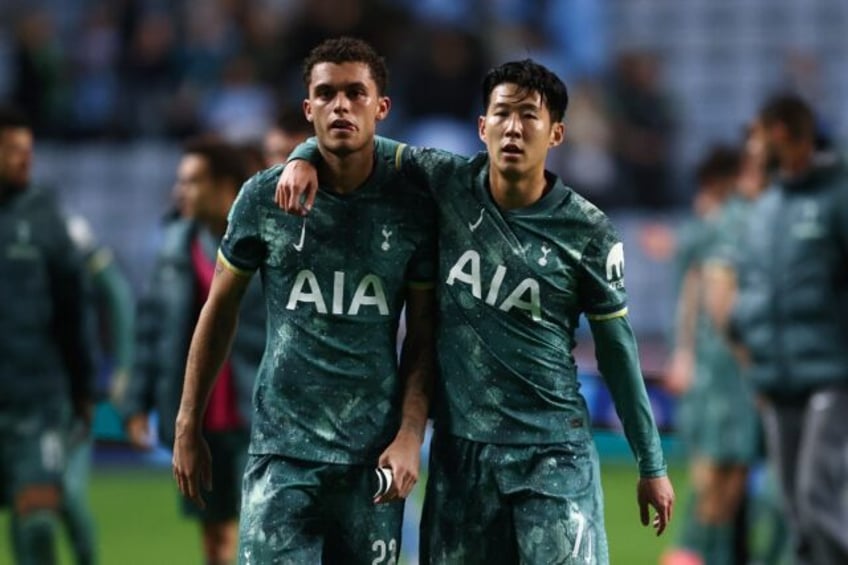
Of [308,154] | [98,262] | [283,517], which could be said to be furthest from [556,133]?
[98,262]

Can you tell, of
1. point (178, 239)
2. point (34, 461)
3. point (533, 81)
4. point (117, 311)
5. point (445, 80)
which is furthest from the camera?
point (445, 80)

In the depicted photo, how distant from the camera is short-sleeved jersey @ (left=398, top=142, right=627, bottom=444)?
5637mm

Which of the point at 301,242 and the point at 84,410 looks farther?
the point at 84,410

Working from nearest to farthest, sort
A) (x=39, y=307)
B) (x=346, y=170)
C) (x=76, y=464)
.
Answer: (x=346, y=170) → (x=39, y=307) → (x=76, y=464)

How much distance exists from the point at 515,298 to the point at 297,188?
0.70m

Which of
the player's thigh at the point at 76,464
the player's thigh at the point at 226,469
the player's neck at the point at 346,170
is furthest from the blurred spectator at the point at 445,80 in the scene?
the player's neck at the point at 346,170

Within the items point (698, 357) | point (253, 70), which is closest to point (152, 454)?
point (253, 70)

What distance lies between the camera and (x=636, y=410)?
18.5 ft

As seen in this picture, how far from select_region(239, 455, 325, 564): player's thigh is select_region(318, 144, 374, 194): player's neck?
799mm

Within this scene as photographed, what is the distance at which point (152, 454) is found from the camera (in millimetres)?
15211

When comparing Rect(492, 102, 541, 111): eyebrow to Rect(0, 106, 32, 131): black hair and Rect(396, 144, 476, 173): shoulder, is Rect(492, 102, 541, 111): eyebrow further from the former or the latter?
Rect(0, 106, 32, 131): black hair

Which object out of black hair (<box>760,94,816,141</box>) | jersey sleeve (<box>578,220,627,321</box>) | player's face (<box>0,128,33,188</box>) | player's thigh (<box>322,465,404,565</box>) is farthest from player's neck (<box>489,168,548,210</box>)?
player's face (<box>0,128,33,188</box>)

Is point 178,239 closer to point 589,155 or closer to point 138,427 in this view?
point 138,427

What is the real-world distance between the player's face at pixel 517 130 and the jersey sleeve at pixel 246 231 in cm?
64
